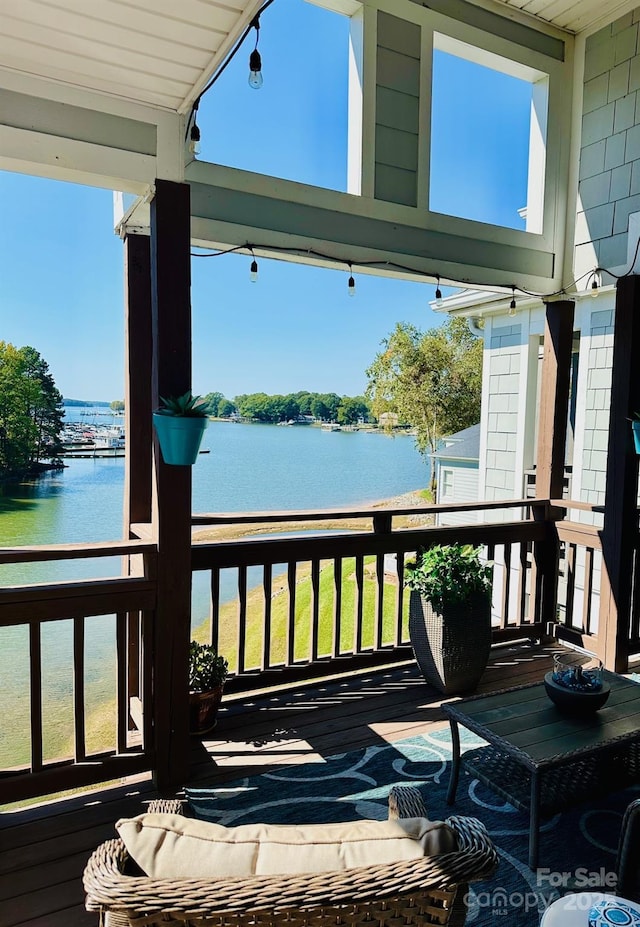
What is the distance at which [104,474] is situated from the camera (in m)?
11.9

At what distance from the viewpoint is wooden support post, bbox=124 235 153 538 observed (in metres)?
3.29

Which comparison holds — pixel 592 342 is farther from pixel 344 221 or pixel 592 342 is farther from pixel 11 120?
pixel 11 120

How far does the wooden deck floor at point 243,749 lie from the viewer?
2076 mm

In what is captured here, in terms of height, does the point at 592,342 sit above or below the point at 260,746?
above

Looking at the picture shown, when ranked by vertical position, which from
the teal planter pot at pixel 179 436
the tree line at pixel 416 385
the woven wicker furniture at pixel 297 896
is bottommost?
the woven wicker furniture at pixel 297 896

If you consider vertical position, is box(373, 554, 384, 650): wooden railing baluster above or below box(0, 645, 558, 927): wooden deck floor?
above

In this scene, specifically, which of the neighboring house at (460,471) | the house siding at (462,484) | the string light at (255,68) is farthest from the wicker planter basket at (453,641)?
the house siding at (462,484)

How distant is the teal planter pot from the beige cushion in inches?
61.4

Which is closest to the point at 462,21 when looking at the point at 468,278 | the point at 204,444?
the point at 468,278

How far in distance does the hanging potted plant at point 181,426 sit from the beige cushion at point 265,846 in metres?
1.56

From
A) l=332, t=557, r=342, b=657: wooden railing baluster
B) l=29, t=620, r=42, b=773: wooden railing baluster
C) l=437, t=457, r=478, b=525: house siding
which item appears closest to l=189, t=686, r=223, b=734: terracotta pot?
l=29, t=620, r=42, b=773: wooden railing baluster

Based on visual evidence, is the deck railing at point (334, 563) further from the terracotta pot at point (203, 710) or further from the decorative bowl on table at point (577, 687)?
the decorative bowl on table at point (577, 687)

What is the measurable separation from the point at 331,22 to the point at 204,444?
56.7ft

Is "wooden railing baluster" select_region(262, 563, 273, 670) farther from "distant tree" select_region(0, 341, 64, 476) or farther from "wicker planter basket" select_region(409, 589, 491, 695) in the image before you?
"distant tree" select_region(0, 341, 64, 476)
